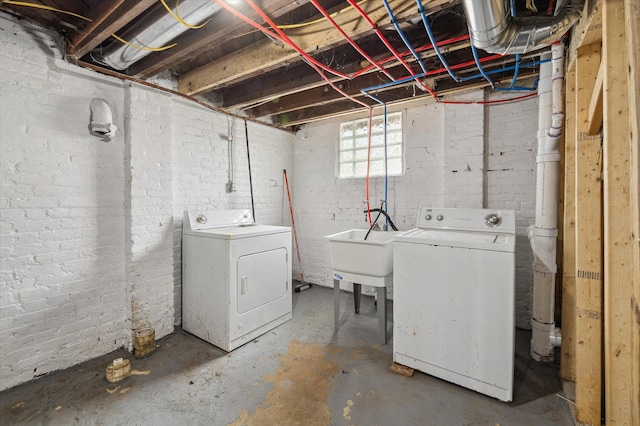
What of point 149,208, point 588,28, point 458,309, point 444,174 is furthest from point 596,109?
point 149,208

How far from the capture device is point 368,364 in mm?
2006

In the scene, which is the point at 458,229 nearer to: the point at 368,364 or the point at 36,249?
the point at 368,364

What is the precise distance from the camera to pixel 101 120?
79.0 inches

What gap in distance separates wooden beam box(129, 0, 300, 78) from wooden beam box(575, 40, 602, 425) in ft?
5.59

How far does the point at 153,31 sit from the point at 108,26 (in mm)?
269

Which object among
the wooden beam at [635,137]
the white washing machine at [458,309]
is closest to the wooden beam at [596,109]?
the wooden beam at [635,137]

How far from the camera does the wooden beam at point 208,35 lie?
4.78 ft

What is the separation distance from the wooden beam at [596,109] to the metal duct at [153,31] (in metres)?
1.93

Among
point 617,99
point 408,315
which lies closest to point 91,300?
point 408,315

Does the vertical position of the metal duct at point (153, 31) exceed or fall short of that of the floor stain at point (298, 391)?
it exceeds it

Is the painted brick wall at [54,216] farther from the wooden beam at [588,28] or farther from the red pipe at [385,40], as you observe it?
the wooden beam at [588,28]

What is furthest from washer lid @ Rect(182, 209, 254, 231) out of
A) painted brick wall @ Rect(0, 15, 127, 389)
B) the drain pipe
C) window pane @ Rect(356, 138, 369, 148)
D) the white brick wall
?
the drain pipe

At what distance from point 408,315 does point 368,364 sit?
1.62 feet

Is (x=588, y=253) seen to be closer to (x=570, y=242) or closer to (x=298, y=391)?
(x=570, y=242)
